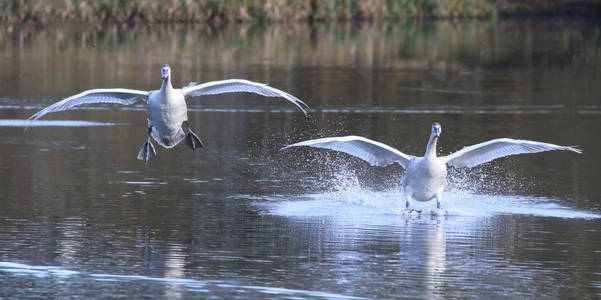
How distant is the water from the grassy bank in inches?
585

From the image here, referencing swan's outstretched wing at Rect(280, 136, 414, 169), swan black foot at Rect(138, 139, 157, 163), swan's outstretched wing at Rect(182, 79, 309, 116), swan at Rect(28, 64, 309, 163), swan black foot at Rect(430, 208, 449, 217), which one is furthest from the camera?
swan black foot at Rect(138, 139, 157, 163)

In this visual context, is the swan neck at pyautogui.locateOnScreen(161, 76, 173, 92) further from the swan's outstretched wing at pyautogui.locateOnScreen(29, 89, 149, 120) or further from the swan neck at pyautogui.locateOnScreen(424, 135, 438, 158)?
the swan neck at pyautogui.locateOnScreen(424, 135, 438, 158)

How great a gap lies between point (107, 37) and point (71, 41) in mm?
2195

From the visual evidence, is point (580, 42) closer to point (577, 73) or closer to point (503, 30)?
point (503, 30)

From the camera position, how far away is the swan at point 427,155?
16.5 metres

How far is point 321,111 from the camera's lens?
26344 mm

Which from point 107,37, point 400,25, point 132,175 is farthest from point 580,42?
point 132,175

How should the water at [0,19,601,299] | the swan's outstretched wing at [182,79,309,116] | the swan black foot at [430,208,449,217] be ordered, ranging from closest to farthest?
1. the water at [0,19,601,299]
2. the swan black foot at [430,208,449,217]
3. the swan's outstretched wing at [182,79,309,116]

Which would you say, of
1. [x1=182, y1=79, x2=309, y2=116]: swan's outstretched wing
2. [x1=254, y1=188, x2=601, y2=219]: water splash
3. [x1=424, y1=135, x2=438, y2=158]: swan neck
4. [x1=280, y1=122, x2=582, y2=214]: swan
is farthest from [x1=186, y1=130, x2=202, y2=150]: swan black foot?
[x1=424, y1=135, x2=438, y2=158]: swan neck

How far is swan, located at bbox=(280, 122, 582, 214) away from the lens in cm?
1645

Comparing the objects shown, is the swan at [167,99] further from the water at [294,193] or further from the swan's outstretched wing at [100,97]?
the water at [294,193]

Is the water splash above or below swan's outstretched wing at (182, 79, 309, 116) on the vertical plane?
below

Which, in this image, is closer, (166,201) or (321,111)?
(166,201)

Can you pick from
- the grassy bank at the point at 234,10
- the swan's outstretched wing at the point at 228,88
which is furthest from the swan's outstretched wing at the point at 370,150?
the grassy bank at the point at 234,10
